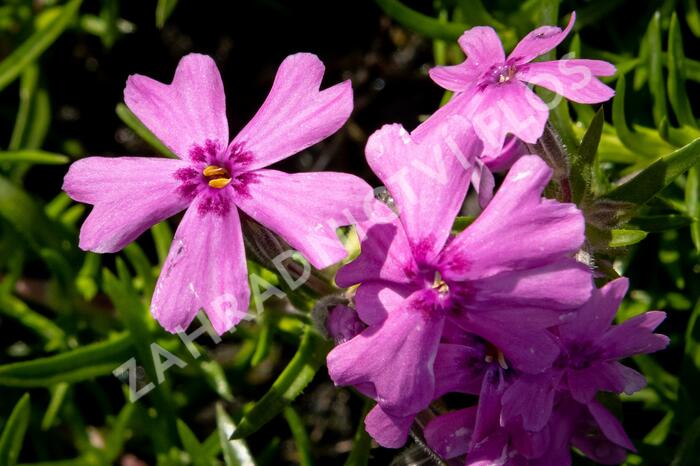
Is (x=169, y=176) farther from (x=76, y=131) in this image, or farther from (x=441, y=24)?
(x=76, y=131)

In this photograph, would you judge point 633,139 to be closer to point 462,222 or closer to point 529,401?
point 462,222

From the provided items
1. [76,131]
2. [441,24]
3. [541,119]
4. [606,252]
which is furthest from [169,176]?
[76,131]

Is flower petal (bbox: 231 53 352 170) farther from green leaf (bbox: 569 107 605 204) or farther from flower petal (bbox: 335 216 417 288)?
green leaf (bbox: 569 107 605 204)

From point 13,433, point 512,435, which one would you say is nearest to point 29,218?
point 13,433

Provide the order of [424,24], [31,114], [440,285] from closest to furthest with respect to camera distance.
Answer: [440,285] → [424,24] → [31,114]

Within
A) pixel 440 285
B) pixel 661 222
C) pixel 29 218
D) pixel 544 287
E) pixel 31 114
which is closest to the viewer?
pixel 544 287

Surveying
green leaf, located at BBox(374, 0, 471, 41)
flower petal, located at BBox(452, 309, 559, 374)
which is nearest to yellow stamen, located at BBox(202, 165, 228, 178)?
flower petal, located at BBox(452, 309, 559, 374)
